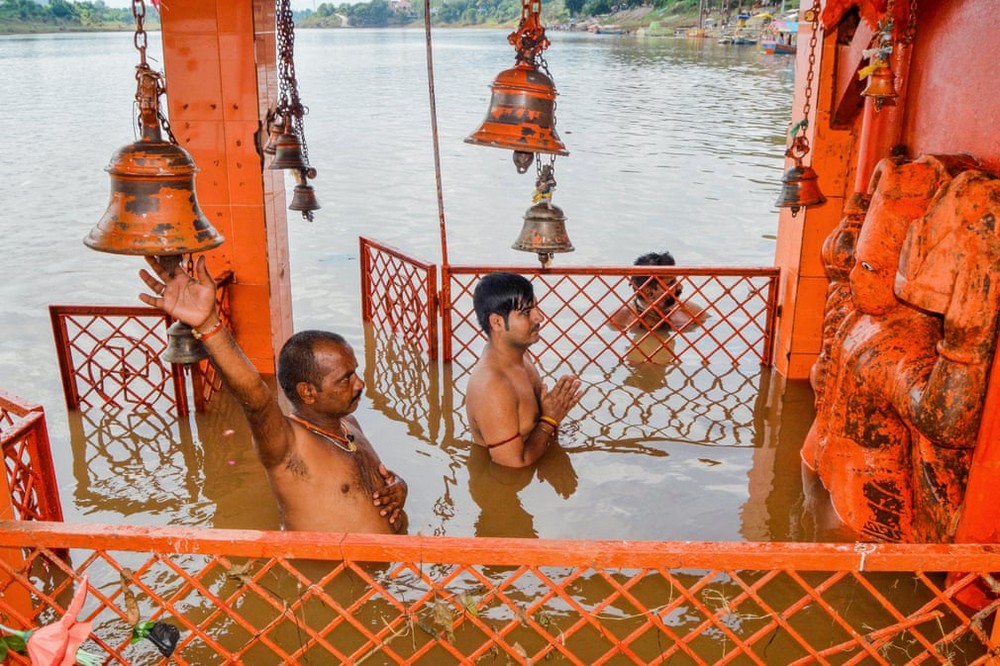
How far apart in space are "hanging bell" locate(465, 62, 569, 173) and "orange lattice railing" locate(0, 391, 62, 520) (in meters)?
2.87

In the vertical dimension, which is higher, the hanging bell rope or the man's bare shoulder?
the hanging bell rope

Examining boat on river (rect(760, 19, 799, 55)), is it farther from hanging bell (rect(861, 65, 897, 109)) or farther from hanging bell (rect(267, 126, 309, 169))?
hanging bell (rect(861, 65, 897, 109))

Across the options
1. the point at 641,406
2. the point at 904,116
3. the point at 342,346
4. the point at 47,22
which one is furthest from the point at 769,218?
the point at 47,22

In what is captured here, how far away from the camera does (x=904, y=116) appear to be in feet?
17.8

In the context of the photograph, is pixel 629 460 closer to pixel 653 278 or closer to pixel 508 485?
pixel 508 485

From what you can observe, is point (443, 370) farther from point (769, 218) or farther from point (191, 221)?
point (769, 218)

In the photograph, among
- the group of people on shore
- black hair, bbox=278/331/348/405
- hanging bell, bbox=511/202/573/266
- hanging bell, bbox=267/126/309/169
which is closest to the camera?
the group of people on shore

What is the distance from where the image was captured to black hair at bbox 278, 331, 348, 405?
14.2 feet

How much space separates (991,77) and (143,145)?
406cm

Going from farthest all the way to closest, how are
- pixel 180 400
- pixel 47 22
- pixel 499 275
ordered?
1. pixel 47 22
2. pixel 180 400
3. pixel 499 275

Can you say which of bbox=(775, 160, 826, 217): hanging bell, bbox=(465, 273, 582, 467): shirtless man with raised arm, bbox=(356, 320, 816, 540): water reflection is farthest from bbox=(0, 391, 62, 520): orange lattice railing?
bbox=(775, 160, 826, 217): hanging bell

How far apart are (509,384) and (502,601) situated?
250 cm

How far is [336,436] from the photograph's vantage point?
445 cm

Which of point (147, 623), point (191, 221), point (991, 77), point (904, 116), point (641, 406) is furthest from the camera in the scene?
point (641, 406)
